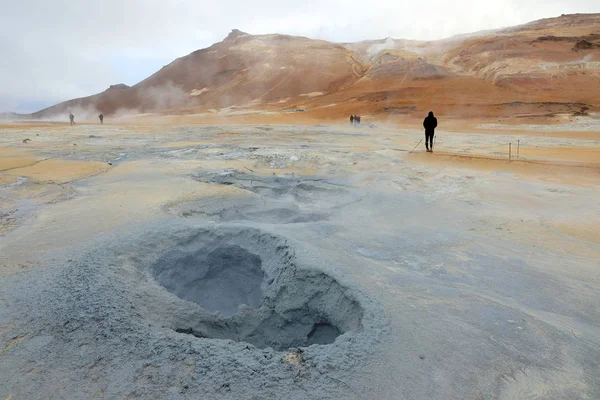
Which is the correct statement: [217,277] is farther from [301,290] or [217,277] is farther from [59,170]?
[59,170]

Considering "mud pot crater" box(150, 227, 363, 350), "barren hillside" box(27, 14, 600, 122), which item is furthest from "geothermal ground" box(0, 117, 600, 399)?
"barren hillside" box(27, 14, 600, 122)

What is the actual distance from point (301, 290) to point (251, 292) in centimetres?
90

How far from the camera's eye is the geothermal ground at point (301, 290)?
2.14m

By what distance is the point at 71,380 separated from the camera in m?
2.11

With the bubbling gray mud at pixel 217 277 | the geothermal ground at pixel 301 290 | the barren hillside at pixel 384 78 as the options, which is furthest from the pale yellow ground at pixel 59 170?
the barren hillside at pixel 384 78

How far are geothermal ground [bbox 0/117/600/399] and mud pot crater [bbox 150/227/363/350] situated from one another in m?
0.02

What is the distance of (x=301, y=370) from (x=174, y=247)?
7.63 feet

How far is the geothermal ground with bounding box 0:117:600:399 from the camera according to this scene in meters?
2.14

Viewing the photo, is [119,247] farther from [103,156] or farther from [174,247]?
[103,156]

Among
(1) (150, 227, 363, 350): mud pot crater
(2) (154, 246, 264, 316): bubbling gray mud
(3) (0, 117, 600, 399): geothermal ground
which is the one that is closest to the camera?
(3) (0, 117, 600, 399): geothermal ground

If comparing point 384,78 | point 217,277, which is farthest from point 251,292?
point 384,78

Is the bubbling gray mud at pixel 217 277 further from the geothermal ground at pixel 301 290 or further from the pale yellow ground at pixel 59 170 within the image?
the pale yellow ground at pixel 59 170

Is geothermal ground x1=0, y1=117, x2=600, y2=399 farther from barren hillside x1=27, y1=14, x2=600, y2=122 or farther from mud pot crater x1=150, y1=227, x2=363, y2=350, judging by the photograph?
barren hillside x1=27, y1=14, x2=600, y2=122

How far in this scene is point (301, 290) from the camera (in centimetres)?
332
